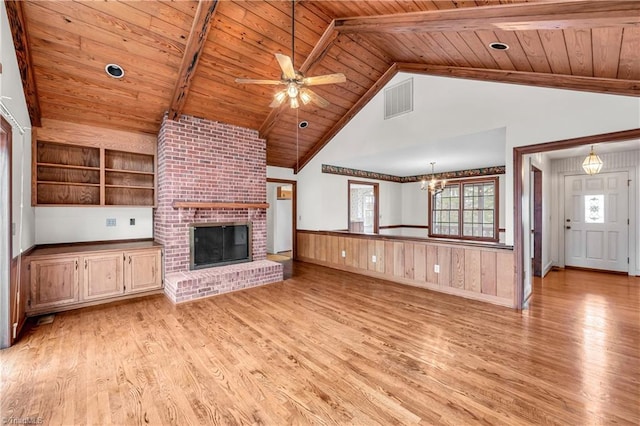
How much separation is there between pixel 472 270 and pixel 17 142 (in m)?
5.84

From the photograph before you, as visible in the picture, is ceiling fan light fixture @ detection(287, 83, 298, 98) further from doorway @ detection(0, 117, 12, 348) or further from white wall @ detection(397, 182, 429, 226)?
white wall @ detection(397, 182, 429, 226)

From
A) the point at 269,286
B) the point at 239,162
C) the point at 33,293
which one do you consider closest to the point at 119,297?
the point at 33,293

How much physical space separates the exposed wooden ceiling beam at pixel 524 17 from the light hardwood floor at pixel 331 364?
2692 mm

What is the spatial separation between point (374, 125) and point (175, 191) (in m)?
3.81

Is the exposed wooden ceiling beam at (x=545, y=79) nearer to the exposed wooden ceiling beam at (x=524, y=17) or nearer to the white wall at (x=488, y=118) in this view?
the white wall at (x=488, y=118)

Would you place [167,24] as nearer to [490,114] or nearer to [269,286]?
[269,286]

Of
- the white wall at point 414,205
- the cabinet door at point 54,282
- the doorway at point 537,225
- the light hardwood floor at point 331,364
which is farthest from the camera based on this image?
the white wall at point 414,205

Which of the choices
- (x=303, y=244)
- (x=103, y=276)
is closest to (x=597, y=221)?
(x=303, y=244)

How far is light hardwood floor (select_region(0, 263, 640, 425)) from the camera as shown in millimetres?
1847

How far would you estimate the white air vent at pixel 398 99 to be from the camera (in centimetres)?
486

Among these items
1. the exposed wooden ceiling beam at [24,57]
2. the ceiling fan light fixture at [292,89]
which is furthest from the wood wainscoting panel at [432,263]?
the exposed wooden ceiling beam at [24,57]

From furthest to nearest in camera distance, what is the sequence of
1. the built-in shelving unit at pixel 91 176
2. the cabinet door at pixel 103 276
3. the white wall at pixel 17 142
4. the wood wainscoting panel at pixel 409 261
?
1. the wood wainscoting panel at pixel 409 261
2. the built-in shelving unit at pixel 91 176
3. the cabinet door at pixel 103 276
4. the white wall at pixel 17 142

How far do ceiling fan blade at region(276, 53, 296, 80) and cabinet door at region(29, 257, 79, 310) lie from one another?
3.64m

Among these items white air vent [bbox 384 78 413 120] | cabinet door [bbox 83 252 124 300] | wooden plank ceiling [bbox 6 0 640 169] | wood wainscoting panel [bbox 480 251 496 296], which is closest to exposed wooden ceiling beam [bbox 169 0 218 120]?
wooden plank ceiling [bbox 6 0 640 169]
